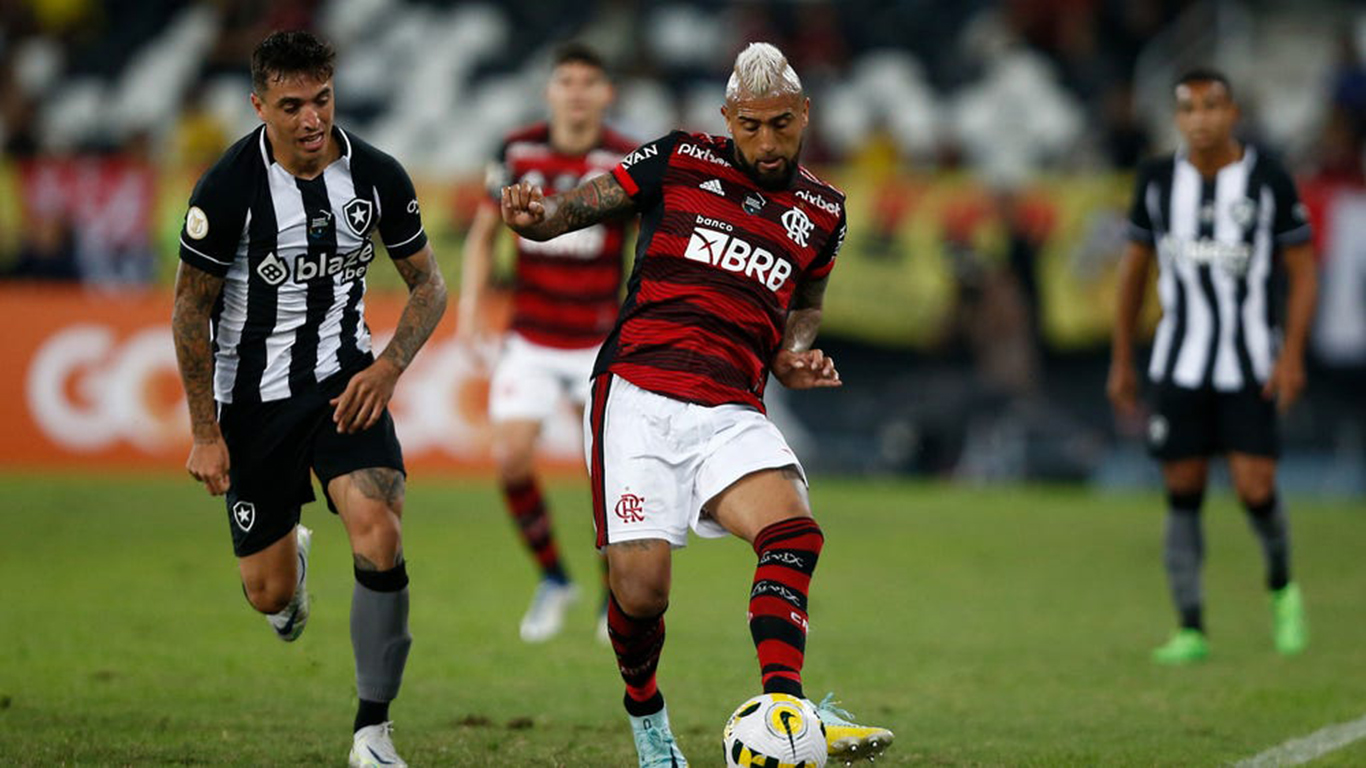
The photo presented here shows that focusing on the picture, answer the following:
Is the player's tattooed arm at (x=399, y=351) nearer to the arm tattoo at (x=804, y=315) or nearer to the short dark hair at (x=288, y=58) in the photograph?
the short dark hair at (x=288, y=58)

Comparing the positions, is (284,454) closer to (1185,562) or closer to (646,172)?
(646,172)

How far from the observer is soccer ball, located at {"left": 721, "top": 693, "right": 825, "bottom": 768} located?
16.9ft

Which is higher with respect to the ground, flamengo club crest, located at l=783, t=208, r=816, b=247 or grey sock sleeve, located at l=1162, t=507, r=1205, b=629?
flamengo club crest, located at l=783, t=208, r=816, b=247

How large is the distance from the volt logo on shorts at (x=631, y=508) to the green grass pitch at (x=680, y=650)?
0.96 m

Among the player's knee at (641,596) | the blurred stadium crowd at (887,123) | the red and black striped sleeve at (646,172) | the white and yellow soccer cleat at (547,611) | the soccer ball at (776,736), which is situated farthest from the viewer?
the blurred stadium crowd at (887,123)

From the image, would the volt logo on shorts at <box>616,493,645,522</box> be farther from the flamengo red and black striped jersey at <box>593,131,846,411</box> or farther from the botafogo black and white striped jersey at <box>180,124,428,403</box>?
the botafogo black and white striped jersey at <box>180,124,428,403</box>

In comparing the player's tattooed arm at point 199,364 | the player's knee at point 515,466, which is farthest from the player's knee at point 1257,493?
the player's tattooed arm at point 199,364

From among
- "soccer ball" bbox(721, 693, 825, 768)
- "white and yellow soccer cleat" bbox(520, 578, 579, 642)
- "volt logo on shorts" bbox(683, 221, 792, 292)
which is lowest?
"soccer ball" bbox(721, 693, 825, 768)

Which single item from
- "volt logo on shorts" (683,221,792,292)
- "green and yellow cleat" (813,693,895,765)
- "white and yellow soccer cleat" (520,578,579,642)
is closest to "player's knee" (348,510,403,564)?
"volt logo on shorts" (683,221,792,292)

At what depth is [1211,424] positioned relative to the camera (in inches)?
375

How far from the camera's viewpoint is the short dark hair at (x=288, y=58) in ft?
19.7

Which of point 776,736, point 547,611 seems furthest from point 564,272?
point 776,736

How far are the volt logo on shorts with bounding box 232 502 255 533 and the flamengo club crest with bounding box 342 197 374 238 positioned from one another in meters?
1.11

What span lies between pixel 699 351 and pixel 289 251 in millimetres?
1496
